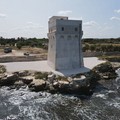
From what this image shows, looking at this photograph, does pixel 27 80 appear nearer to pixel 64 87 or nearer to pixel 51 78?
pixel 51 78

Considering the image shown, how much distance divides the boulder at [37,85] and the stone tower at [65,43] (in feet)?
25.4

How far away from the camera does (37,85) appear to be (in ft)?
115

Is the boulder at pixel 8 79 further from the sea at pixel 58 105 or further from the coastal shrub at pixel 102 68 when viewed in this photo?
the coastal shrub at pixel 102 68

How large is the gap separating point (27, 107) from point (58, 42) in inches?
656

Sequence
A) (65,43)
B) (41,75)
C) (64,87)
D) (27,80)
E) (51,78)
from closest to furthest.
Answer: (64,87) → (51,78) → (27,80) → (41,75) → (65,43)

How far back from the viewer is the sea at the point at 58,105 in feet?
84.5

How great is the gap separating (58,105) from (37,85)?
6925 mm

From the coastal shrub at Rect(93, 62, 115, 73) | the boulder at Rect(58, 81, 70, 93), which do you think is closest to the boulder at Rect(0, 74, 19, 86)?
the boulder at Rect(58, 81, 70, 93)

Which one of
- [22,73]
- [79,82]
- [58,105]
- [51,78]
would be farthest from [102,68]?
[58,105]

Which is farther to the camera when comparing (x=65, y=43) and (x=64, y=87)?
(x=65, y=43)

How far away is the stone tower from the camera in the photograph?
42031mm

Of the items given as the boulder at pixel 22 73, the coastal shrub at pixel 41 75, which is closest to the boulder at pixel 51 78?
the coastal shrub at pixel 41 75

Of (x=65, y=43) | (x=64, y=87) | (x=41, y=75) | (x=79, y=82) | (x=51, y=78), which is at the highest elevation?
(x=65, y=43)

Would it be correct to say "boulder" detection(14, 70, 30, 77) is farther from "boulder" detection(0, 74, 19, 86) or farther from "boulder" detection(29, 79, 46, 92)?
"boulder" detection(29, 79, 46, 92)
